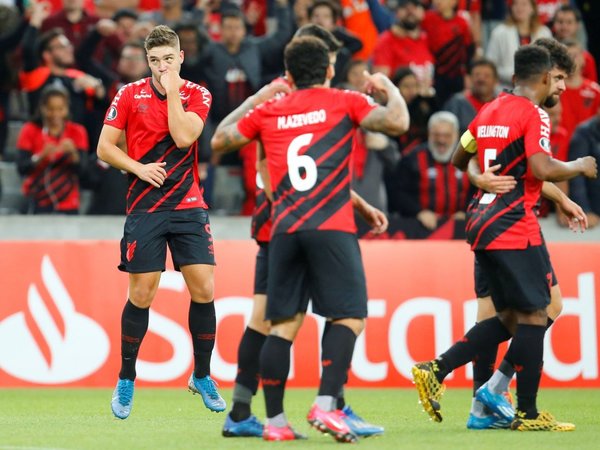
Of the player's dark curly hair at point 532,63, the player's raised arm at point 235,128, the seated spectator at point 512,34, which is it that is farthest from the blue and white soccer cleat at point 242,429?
the seated spectator at point 512,34

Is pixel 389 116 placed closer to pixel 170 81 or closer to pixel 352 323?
pixel 352 323

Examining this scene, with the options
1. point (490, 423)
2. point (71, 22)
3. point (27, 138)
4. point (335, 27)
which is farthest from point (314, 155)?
point (71, 22)

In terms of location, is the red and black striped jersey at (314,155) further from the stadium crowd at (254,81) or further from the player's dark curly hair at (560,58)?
the stadium crowd at (254,81)

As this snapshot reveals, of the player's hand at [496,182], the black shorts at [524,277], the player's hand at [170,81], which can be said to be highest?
the player's hand at [170,81]

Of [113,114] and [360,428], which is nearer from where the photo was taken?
[360,428]

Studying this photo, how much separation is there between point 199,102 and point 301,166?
1.66 m

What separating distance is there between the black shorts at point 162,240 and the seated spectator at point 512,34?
7.65 m

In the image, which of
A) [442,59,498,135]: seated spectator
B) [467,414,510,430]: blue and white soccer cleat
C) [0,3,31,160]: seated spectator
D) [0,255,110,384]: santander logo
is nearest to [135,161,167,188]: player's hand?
[467,414,510,430]: blue and white soccer cleat

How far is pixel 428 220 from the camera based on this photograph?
13031mm

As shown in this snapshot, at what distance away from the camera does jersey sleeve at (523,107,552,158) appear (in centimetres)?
762

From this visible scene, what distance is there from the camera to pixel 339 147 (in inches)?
279

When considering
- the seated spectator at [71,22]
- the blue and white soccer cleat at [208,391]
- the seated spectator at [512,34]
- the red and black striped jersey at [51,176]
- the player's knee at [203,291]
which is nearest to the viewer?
the player's knee at [203,291]

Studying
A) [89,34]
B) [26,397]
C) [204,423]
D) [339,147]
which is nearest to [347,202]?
[339,147]

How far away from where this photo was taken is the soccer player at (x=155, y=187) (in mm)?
8312
